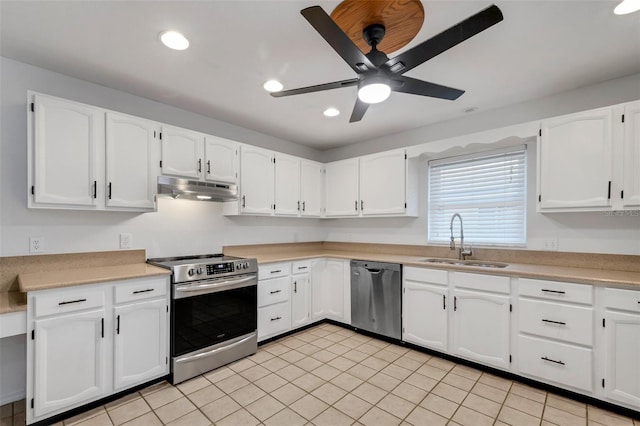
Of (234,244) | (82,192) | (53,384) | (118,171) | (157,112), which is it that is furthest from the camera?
(234,244)

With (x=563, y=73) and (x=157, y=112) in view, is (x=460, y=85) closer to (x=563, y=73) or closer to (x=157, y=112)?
(x=563, y=73)

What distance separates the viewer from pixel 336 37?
1423mm

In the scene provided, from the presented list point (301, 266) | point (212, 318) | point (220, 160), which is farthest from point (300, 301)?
point (220, 160)

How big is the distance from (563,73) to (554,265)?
1.71 meters

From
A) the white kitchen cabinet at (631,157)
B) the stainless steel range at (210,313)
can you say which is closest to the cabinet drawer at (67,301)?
the stainless steel range at (210,313)

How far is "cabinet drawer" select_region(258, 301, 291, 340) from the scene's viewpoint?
10.6 feet

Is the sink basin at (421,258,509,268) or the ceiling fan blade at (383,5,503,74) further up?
the ceiling fan blade at (383,5,503,74)

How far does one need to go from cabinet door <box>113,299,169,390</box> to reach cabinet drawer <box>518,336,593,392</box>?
3.00 meters

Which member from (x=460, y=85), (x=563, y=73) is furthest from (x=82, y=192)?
(x=563, y=73)

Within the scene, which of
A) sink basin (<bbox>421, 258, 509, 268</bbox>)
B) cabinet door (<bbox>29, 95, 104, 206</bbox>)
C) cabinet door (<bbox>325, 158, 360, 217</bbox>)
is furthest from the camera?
cabinet door (<bbox>325, 158, 360, 217</bbox>)

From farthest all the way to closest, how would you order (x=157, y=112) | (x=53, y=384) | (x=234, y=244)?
1. (x=234, y=244)
2. (x=157, y=112)
3. (x=53, y=384)

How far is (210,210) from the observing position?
3463 mm

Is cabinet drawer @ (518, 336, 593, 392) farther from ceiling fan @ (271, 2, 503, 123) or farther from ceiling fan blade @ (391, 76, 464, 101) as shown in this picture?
ceiling fan @ (271, 2, 503, 123)

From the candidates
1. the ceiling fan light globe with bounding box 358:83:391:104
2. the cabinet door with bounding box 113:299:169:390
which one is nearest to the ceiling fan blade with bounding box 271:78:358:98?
the ceiling fan light globe with bounding box 358:83:391:104
